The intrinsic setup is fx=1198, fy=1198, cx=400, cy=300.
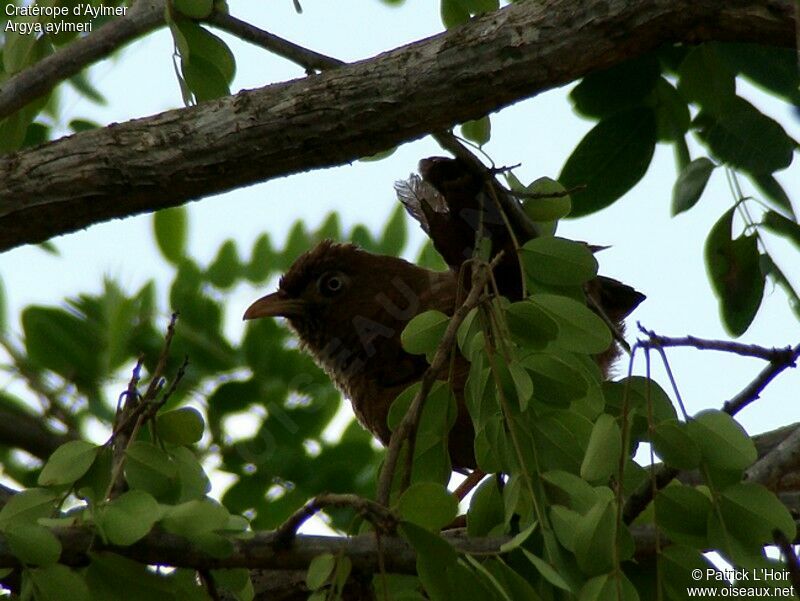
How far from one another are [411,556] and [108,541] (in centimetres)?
61

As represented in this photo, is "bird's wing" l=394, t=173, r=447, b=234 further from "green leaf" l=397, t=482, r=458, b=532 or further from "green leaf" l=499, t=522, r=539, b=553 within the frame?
"green leaf" l=499, t=522, r=539, b=553

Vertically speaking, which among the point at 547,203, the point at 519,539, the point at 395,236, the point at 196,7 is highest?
the point at 395,236

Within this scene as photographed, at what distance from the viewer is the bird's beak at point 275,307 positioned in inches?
197

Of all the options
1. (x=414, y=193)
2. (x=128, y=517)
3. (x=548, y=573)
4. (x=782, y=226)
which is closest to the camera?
(x=548, y=573)

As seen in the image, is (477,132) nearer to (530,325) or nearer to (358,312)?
(530,325)

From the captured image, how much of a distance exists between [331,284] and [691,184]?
2210mm

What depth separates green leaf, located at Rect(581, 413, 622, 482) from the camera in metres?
2.20

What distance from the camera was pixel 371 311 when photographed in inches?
199

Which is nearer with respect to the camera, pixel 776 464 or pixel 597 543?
pixel 597 543

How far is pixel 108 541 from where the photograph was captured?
2.38 metres

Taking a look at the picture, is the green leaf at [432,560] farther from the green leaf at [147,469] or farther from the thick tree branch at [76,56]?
the thick tree branch at [76,56]

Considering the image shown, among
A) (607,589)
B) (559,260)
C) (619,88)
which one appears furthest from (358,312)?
(607,589)

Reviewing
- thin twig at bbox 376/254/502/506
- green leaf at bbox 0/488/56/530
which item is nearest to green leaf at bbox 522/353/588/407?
thin twig at bbox 376/254/502/506

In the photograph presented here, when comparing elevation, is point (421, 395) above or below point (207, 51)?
below
